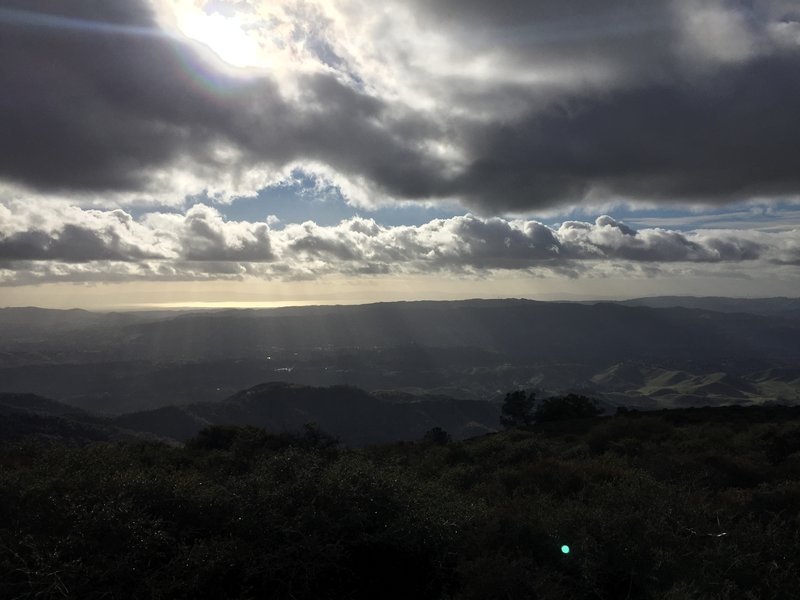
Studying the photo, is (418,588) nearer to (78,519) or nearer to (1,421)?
(78,519)

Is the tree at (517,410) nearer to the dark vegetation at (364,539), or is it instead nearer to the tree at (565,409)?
the tree at (565,409)

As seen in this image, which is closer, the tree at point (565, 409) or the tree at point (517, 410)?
the tree at point (565, 409)

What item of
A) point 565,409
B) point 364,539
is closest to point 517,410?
point 565,409

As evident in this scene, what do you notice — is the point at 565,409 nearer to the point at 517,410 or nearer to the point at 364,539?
the point at 517,410

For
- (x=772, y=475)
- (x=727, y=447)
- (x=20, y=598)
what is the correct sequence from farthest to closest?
1. (x=727, y=447)
2. (x=772, y=475)
3. (x=20, y=598)

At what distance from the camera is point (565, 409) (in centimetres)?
5672

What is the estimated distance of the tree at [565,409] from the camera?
184 feet

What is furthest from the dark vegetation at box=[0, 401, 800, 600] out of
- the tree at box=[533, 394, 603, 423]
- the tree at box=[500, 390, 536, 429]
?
the tree at box=[500, 390, 536, 429]

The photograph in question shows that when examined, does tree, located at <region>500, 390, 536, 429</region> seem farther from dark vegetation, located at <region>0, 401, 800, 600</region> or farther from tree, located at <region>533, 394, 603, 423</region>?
dark vegetation, located at <region>0, 401, 800, 600</region>

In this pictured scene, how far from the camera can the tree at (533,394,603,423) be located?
184 ft

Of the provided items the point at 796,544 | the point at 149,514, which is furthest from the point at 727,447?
the point at 149,514

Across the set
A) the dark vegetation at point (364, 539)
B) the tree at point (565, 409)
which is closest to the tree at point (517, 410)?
→ the tree at point (565, 409)

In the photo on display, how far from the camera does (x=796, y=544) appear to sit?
9.30 m

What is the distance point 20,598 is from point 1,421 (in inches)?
6179
